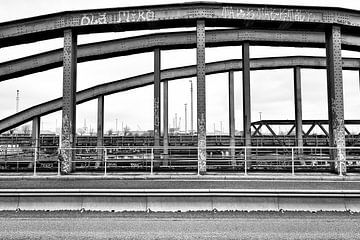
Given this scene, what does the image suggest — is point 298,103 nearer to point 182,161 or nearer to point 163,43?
point 182,161

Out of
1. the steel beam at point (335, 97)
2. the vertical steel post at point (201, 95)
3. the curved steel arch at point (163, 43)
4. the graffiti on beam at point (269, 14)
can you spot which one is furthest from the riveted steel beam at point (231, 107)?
→ the graffiti on beam at point (269, 14)

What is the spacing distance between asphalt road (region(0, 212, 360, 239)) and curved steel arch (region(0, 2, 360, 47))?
8.98 meters

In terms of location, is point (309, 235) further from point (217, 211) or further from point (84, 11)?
point (84, 11)

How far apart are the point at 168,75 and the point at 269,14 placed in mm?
11789

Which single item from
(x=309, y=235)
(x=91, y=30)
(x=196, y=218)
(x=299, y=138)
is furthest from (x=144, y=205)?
(x=299, y=138)

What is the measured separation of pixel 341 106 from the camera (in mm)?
14281

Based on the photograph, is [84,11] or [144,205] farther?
[84,11]

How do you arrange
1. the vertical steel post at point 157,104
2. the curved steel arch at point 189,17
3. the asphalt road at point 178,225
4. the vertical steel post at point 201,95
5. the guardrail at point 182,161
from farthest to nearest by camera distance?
the vertical steel post at point 157,104 → the curved steel arch at point 189,17 → the vertical steel post at point 201,95 → the guardrail at point 182,161 → the asphalt road at point 178,225

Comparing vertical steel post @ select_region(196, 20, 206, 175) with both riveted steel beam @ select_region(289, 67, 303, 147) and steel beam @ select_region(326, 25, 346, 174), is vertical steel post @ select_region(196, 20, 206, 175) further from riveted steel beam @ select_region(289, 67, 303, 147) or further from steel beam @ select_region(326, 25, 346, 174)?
riveted steel beam @ select_region(289, 67, 303, 147)

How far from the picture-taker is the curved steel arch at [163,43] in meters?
19.2

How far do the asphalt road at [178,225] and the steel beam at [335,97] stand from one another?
230 inches

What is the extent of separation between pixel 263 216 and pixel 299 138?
15.3 m

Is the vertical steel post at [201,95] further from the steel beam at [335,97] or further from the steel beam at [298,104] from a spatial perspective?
the steel beam at [298,104]

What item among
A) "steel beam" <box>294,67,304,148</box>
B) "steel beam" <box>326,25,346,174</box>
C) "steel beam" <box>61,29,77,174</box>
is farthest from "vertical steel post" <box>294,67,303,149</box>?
"steel beam" <box>61,29,77,174</box>
